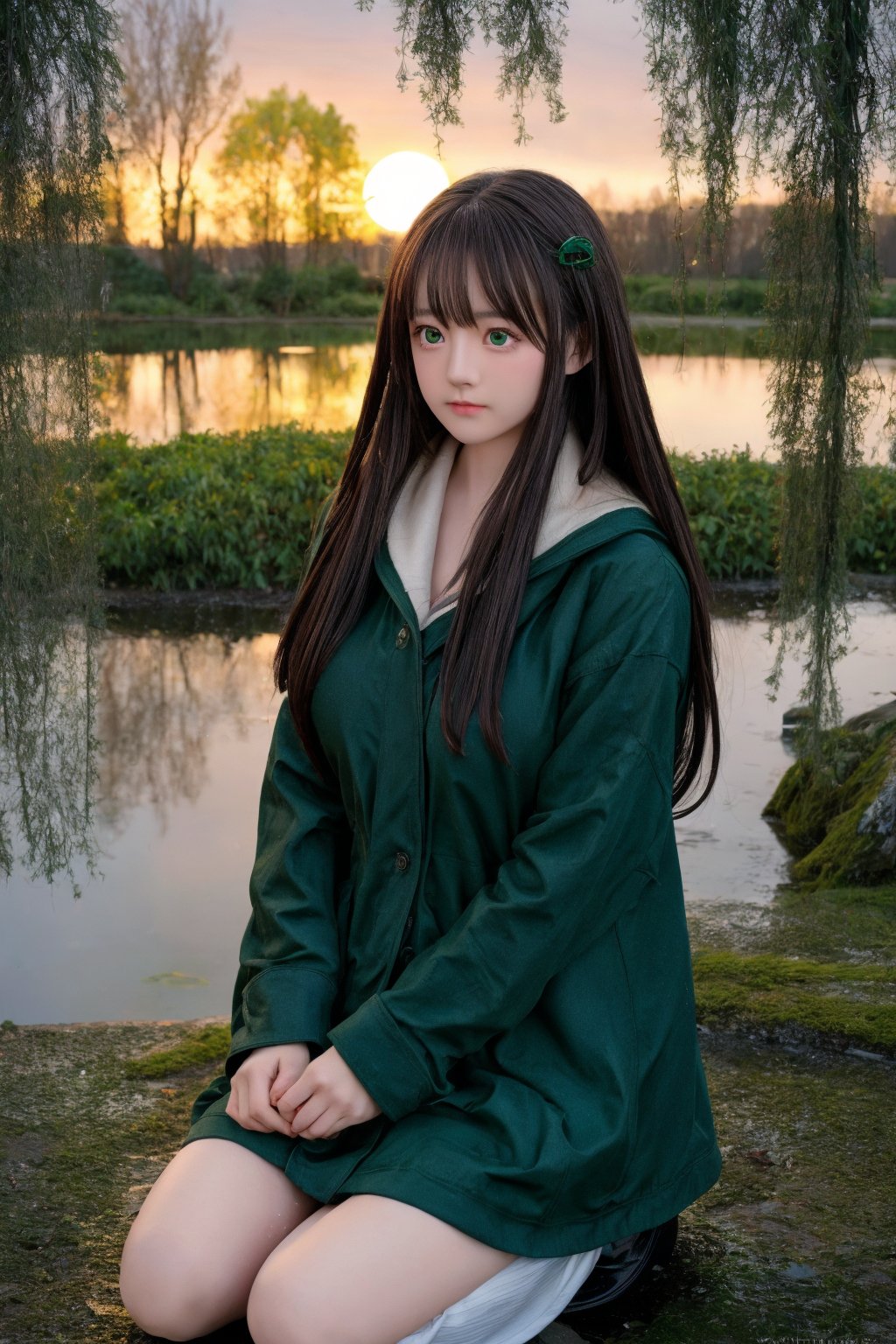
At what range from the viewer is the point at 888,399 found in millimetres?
2824

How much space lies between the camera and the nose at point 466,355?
Answer: 4.63ft

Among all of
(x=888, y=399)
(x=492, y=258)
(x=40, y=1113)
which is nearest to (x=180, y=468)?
(x=888, y=399)

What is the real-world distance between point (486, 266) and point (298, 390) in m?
10.5

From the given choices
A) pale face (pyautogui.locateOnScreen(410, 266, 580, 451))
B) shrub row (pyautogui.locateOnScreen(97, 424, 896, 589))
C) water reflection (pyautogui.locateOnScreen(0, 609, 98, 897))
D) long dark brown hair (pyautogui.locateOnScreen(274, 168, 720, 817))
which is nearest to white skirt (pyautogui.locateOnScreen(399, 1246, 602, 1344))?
long dark brown hair (pyautogui.locateOnScreen(274, 168, 720, 817))

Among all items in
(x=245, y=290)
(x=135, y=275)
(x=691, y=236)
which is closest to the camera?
(x=691, y=236)

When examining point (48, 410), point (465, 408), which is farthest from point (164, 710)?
point (465, 408)

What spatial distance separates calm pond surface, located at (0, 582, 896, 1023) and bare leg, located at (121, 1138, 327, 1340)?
4.41 ft

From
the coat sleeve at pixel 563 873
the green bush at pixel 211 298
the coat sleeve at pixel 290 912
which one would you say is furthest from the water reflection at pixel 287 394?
the coat sleeve at pixel 563 873

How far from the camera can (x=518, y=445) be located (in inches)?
57.8

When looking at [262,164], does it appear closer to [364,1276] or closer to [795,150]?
[795,150]

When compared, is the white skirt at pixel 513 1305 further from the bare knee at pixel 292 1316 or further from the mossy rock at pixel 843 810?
the mossy rock at pixel 843 810

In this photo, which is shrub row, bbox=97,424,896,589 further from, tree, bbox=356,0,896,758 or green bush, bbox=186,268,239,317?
green bush, bbox=186,268,239,317

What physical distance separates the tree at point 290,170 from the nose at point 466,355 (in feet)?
54.6

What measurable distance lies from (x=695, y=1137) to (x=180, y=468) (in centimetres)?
556
